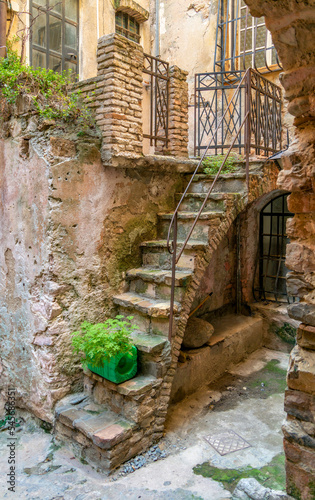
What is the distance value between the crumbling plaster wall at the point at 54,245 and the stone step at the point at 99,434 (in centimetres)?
37

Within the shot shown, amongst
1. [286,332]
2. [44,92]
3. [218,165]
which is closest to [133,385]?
[218,165]

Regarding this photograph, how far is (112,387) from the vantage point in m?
4.12

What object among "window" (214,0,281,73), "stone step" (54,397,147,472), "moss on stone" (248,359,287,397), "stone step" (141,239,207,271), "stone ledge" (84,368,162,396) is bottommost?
"moss on stone" (248,359,287,397)

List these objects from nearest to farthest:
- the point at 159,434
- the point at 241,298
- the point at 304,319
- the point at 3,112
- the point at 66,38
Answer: the point at 304,319 → the point at 159,434 → the point at 3,112 → the point at 66,38 → the point at 241,298

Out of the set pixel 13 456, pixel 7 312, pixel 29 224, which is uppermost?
pixel 29 224

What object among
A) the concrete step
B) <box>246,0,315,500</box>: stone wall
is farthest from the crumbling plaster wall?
<box>246,0,315,500</box>: stone wall

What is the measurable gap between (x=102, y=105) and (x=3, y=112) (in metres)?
1.34

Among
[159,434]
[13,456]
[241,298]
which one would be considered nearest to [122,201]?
[159,434]

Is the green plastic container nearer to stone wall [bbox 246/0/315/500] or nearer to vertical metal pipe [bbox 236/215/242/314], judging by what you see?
stone wall [bbox 246/0/315/500]

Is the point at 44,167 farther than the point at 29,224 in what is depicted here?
No

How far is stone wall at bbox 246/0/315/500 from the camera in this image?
7.84 feet

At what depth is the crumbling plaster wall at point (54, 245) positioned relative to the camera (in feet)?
14.6

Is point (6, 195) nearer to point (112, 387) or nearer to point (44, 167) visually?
point (44, 167)

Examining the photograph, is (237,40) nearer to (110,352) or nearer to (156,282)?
(156,282)
